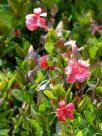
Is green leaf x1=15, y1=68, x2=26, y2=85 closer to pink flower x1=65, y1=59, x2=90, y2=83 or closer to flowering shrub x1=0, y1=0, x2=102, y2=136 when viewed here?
flowering shrub x1=0, y1=0, x2=102, y2=136

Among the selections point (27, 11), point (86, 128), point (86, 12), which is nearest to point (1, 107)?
point (86, 128)

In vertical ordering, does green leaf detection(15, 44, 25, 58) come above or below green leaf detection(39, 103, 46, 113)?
above

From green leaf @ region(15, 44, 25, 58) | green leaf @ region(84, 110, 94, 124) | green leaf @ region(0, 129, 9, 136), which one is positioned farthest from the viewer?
green leaf @ region(15, 44, 25, 58)

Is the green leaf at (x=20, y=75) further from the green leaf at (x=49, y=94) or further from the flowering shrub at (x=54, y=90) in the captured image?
the green leaf at (x=49, y=94)

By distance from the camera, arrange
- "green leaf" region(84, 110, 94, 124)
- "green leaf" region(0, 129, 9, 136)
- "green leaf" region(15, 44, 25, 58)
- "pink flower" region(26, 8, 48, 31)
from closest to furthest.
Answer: "green leaf" region(84, 110, 94, 124) → "green leaf" region(0, 129, 9, 136) → "pink flower" region(26, 8, 48, 31) → "green leaf" region(15, 44, 25, 58)

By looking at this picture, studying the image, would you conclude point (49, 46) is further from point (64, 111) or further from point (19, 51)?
point (19, 51)

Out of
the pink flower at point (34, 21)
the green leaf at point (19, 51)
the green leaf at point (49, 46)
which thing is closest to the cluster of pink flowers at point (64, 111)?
the green leaf at point (49, 46)

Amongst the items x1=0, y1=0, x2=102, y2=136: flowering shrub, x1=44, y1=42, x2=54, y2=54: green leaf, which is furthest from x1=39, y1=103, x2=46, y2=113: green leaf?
x1=44, y1=42, x2=54, y2=54: green leaf
